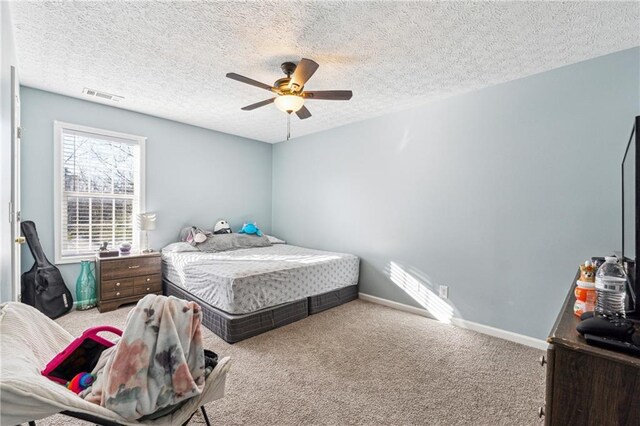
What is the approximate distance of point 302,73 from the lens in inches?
83.3

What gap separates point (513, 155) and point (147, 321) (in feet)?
10.2

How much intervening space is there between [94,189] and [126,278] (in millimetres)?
1183

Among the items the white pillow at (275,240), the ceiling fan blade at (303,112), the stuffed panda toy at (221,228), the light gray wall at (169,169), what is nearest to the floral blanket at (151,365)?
the ceiling fan blade at (303,112)

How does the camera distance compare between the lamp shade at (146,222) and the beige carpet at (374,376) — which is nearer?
the beige carpet at (374,376)

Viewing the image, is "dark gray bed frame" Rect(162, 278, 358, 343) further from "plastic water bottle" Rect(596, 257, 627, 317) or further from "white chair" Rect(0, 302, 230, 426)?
"plastic water bottle" Rect(596, 257, 627, 317)

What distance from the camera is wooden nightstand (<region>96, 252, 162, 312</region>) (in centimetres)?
329

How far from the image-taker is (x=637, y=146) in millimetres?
1066

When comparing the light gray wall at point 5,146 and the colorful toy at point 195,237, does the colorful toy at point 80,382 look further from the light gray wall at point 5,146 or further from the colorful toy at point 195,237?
the colorful toy at point 195,237

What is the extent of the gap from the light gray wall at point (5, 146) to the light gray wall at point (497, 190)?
3327mm

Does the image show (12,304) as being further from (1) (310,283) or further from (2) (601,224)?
(2) (601,224)

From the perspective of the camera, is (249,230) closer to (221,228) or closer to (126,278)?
(221,228)

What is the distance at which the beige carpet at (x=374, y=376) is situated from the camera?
5.67 ft

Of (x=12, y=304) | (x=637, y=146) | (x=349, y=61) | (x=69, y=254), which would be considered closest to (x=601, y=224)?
(x=637, y=146)

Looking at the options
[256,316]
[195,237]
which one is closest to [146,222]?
[195,237]
